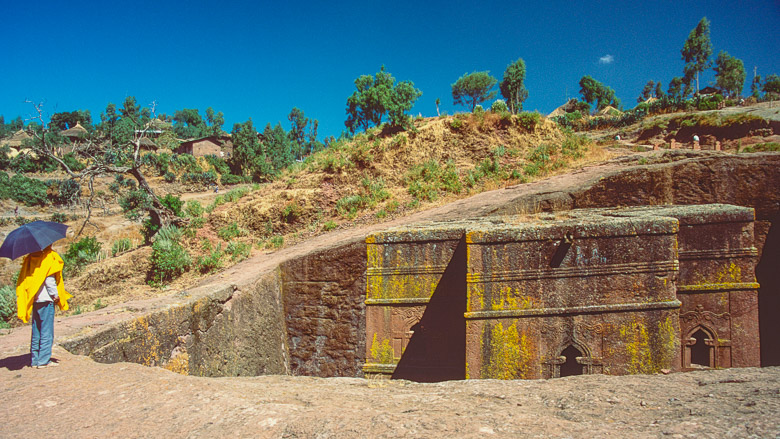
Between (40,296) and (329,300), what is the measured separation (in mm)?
5181

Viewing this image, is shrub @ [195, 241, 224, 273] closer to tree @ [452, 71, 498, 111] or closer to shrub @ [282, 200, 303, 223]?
shrub @ [282, 200, 303, 223]

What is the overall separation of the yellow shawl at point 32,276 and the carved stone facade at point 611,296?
5.03m

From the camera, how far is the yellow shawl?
4281 millimetres

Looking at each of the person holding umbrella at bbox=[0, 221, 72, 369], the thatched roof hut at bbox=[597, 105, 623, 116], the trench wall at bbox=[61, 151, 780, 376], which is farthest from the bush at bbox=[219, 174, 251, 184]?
the person holding umbrella at bbox=[0, 221, 72, 369]

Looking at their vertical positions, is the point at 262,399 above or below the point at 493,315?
below

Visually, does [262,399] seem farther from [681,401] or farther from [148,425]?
[681,401]

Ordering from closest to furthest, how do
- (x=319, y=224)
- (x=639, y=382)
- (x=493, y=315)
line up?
(x=639, y=382)
(x=493, y=315)
(x=319, y=224)

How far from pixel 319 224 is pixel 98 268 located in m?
6.43

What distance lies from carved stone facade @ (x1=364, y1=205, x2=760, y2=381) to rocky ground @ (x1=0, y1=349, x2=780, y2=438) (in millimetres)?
1116

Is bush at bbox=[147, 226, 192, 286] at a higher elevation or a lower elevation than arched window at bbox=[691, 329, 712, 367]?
higher

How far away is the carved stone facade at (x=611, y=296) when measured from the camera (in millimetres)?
5512

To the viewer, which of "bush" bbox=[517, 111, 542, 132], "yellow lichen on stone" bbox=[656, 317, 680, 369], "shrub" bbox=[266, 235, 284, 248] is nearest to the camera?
"yellow lichen on stone" bbox=[656, 317, 680, 369]

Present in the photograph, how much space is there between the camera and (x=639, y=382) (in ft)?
13.5

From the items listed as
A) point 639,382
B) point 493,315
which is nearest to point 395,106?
point 493,315
